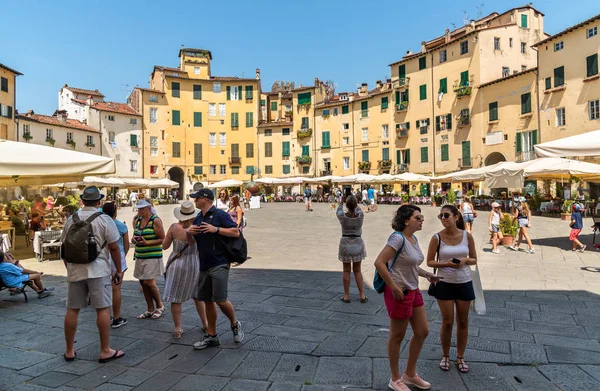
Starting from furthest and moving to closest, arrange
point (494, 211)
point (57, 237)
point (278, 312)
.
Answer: point (494, 211)
point (57, 237)
point (278, 312)

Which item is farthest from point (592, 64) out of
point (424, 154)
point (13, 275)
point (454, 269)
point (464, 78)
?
point (13, 275)

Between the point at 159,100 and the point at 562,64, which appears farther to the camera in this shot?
the point at 159,100

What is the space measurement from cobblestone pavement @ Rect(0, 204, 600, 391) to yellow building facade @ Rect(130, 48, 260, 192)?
42.8 meters

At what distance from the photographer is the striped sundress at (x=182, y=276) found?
4250mm

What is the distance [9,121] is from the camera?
3281cm

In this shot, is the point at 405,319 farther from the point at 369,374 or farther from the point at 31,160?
the point at 31,160

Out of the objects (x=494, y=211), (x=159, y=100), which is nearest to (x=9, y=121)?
(x=159, y=100)

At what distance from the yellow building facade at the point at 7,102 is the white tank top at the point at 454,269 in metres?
37.0

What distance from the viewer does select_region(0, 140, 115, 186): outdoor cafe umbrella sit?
24.7ft

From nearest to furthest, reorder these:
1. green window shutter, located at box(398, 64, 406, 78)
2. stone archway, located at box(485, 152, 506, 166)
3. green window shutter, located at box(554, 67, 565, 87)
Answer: green window shutter, located at box(554, 67, 565, 87) < stone archway, located at box(485, 152, 506, 166) < green window shutter, located at box(398, 64, 406, 78)

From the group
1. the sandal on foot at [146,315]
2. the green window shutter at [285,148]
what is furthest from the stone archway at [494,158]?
the sandal on foot at [146,315]

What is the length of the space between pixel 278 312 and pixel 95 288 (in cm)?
230

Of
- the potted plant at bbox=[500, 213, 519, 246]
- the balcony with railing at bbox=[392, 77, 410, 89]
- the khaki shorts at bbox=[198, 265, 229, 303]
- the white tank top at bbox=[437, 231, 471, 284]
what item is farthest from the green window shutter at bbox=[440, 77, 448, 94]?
the khaki shorts at bbox=[198, 265, 229, 303]

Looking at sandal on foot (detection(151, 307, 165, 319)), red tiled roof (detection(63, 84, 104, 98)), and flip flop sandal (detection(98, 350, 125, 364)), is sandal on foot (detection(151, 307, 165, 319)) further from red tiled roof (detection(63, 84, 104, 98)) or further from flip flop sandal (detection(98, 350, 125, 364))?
red tiled roof (detection(63, 84, 104, 98))
